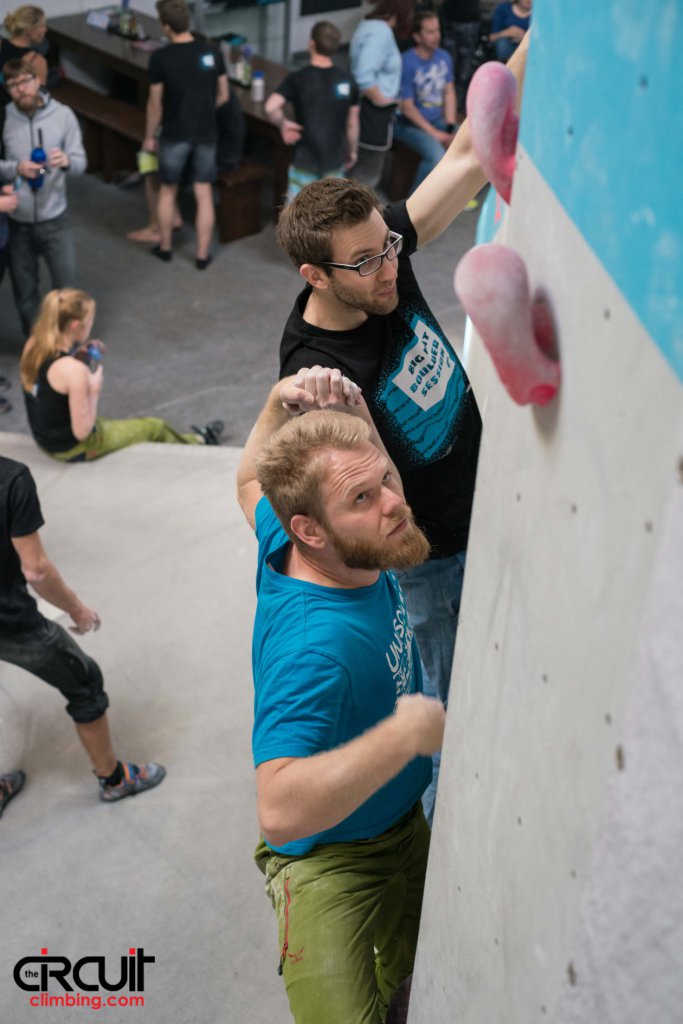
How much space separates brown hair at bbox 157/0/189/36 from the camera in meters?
6.16

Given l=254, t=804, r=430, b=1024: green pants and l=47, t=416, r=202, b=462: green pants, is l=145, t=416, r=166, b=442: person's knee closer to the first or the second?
l=47, t=416, r=202, b=462: green pants

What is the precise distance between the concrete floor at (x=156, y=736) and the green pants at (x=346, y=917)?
2.55 ft

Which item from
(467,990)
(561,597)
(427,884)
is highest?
(561,597)

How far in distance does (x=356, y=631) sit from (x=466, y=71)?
8.14 meters

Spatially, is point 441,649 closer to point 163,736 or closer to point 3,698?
point 163,736

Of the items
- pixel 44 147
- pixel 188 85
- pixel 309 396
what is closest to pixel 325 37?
pixel 188 85

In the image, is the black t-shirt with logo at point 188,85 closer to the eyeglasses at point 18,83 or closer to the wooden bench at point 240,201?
the wooden bench at point 240,201

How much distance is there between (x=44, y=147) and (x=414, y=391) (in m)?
3.86

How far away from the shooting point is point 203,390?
19.5 ft

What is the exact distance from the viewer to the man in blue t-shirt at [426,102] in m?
7.31

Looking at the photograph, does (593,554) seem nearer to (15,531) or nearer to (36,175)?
(15,531)

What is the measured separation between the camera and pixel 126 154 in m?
8.07

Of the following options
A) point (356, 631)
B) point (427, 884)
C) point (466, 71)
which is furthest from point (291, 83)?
point (427, 884)

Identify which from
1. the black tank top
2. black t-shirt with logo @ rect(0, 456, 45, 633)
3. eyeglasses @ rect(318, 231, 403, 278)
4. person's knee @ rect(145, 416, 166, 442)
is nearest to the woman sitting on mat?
the black tank top
